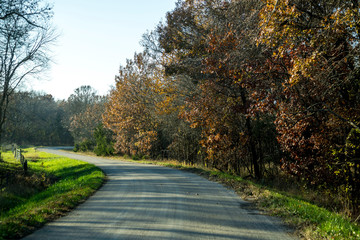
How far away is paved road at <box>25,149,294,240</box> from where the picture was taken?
5.68m

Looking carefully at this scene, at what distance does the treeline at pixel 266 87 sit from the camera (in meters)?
9.35

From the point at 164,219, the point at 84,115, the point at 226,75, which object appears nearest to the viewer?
the point at 164,219

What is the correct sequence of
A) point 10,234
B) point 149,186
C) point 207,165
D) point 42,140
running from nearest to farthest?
point 10,234
point 149,186
point 207,165
point 42,140

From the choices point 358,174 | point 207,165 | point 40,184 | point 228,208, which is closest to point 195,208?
point 228,208

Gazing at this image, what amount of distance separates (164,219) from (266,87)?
8664 mm

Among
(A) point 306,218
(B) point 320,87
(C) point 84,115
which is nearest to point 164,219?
(A) point 306,218

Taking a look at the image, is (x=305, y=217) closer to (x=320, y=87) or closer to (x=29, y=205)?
(x=320, y=87)

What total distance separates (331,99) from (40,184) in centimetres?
1498

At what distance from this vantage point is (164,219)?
6.70 meters

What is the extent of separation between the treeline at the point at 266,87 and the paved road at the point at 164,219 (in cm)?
386

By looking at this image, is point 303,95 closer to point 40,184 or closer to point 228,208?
point 228,208

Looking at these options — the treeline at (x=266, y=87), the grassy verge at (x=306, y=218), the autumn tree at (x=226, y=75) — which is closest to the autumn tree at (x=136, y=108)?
the treeline at (x=266, y=87)

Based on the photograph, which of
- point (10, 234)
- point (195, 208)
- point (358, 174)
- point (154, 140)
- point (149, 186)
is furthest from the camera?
point (154, 140)

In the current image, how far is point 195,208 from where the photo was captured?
25.8 feet
